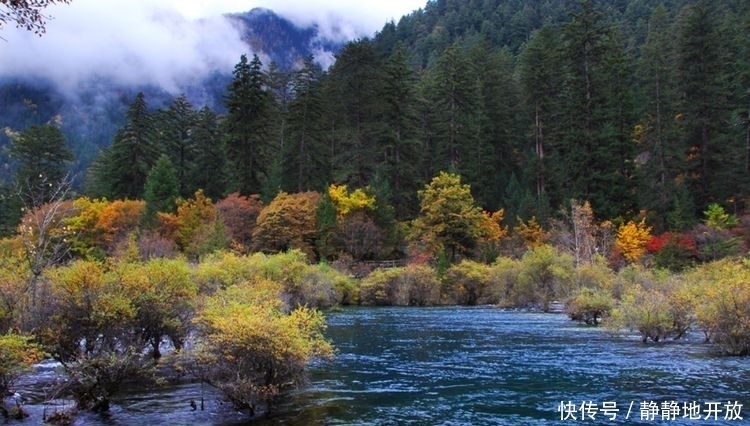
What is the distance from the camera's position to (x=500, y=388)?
17.7 meters

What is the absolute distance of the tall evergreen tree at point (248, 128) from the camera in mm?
70562

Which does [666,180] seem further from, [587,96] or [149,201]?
[149,201]

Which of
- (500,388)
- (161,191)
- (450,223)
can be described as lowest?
(500,388)

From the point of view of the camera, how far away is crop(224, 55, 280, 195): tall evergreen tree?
2778 inches

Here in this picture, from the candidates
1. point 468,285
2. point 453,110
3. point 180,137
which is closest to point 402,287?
point 468,285

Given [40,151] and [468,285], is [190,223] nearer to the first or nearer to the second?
[40,151]

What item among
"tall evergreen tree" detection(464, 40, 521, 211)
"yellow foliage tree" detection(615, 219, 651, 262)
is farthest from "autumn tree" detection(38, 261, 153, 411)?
"tall evergreen tree" detection(464, 40, 521, 211)

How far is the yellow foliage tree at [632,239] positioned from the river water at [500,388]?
26613mm

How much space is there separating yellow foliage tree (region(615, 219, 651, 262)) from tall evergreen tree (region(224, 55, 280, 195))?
36340 mm

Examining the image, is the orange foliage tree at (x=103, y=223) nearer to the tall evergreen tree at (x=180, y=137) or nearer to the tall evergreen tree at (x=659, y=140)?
the tall evergreen tree at (x=180, y=137)

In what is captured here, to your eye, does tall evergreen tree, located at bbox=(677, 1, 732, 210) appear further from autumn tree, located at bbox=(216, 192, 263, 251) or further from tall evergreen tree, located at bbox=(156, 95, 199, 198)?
tall evergreen tree, located at bbox=(156, 95, 199, 198)

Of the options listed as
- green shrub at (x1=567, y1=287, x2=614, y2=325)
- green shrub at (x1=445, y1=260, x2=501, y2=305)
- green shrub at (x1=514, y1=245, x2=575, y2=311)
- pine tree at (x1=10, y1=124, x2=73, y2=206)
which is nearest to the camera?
green shrub at (x1=567, y1=287, x2=614, y2=325)

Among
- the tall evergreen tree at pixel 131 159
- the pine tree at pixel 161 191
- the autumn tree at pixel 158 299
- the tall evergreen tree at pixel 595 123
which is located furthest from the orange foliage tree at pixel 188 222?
the autumn tree at pixel 158 299

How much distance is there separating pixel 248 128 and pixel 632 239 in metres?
41.0
